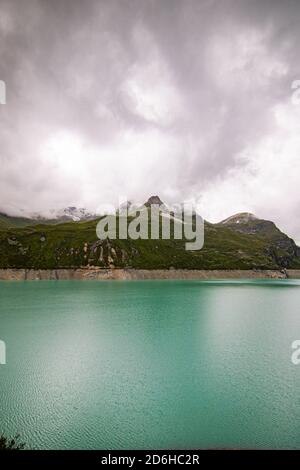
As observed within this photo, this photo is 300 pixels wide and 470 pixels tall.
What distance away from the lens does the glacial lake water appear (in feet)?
55.7

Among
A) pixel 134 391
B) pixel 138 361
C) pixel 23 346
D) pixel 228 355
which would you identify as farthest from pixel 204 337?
pixel 23 346

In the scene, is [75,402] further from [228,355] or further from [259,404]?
[228,355]

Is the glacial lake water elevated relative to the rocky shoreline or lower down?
lower down

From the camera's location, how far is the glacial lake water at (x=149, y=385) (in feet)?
55.7

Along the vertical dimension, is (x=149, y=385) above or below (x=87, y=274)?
below

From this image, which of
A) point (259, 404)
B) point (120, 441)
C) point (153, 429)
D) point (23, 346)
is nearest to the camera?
point (120, 441)

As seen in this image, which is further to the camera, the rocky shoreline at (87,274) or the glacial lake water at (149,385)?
the rocky shoreline at (87,274)

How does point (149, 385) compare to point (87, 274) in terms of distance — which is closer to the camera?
point (149, 385)

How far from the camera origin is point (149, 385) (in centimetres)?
2414

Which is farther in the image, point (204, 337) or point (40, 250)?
point (40, 250)

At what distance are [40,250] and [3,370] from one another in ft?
582

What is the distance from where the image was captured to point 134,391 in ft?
75.3

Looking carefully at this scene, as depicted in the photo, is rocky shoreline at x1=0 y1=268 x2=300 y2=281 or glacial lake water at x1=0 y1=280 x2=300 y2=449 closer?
glacial lake water at x1=0 y1=280 x2=300 y2=449

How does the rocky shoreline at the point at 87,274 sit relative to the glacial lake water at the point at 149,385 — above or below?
above
